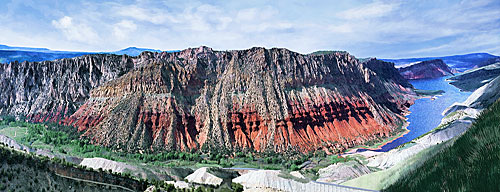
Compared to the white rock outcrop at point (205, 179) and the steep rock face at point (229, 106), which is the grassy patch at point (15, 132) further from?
the white rock outcrop at point (205, 179)

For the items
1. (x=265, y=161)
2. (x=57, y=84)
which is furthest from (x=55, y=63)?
(x=265, y=161)

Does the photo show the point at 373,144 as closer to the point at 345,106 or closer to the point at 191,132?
the point at 345,106

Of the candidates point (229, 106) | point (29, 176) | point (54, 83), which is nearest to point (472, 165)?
point (29, 176)

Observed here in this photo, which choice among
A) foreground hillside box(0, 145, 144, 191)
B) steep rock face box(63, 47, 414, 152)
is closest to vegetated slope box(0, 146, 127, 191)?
foreground hillside box(0, 145, 144, 191)

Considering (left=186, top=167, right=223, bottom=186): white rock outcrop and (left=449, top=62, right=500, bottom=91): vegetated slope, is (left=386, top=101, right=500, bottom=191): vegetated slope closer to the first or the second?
(left=186, top=167, right=223, bottom=186): white rock outcrop

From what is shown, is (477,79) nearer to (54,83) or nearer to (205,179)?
(205,179)

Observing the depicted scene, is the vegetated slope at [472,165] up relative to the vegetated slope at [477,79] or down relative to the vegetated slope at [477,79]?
down

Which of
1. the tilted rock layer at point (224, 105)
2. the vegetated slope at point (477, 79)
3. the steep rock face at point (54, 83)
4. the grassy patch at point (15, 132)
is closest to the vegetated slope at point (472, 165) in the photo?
the tilted rock layer at point (224, 105)
